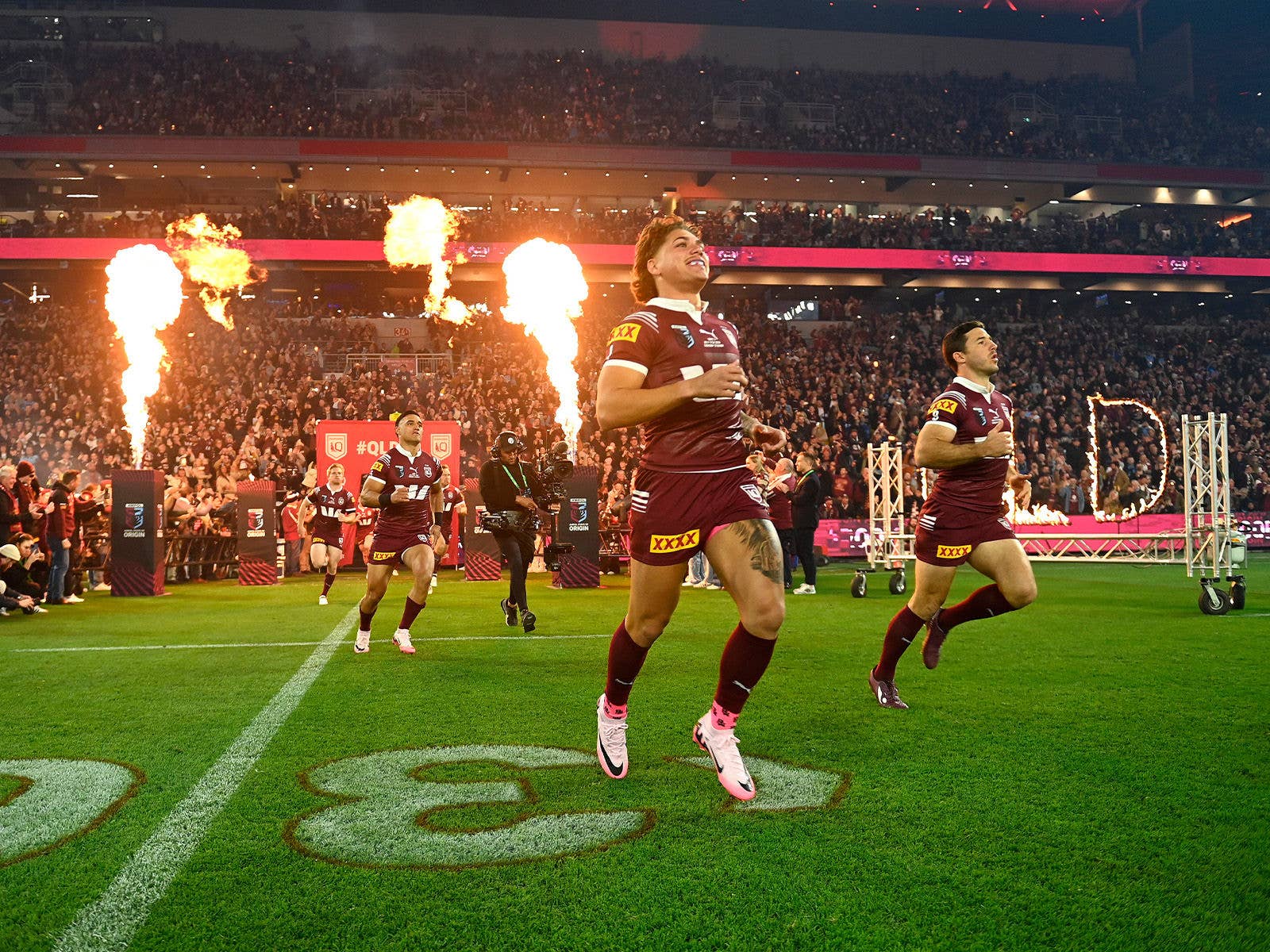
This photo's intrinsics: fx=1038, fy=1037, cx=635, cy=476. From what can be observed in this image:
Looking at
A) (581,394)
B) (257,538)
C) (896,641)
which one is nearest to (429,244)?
(581,394)

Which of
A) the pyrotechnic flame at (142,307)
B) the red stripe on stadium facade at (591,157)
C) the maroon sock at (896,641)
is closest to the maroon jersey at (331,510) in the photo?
the maroon sock at (896,641)

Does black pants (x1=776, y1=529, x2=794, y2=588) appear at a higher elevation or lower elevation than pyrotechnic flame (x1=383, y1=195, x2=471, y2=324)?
lower

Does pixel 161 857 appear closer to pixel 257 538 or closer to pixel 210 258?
pixel 257 538

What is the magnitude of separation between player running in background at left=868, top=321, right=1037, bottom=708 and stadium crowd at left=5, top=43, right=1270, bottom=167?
124 feet

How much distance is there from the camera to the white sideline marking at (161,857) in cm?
278

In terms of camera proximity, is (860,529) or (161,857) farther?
(860,529)

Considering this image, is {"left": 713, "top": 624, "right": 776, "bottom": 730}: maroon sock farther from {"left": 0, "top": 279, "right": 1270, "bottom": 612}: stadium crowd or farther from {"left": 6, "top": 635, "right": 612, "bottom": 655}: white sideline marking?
{"left": 0, "top": 279, "right": 1270, "bottom": 612}: stadium crowd

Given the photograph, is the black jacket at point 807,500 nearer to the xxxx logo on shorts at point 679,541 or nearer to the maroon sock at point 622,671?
the maroon sock at point 622,671

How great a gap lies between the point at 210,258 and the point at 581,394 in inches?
640

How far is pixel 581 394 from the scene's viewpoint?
105ft

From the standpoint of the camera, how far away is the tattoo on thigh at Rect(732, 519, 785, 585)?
4.29 m

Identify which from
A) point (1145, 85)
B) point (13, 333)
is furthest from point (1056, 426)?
point (13, 333)

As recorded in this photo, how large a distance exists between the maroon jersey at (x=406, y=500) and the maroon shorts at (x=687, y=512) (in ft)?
17.0

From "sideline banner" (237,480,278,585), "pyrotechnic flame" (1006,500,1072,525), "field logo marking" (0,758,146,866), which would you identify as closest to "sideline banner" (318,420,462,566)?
"sideline banner" (237,480,278,585)
